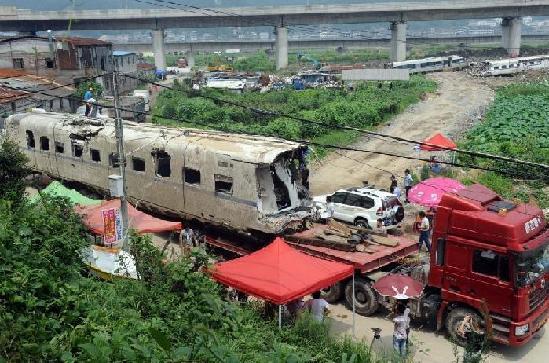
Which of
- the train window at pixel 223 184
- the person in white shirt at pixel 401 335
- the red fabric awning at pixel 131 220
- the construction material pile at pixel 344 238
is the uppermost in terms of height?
the train window at pixel 223 184

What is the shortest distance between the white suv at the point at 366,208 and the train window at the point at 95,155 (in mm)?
8364

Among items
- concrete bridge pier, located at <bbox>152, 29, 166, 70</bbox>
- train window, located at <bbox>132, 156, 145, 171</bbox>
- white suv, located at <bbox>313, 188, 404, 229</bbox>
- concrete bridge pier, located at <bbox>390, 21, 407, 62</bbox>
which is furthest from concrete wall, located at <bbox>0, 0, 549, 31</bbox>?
white suv, located at <bbox>313, 188, 404, 229</bbox>

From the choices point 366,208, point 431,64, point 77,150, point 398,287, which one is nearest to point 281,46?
point 431,64

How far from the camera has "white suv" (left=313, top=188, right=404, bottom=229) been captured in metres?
20.5

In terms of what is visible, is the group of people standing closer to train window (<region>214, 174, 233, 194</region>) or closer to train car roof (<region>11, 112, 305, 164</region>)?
train car roof (<region>11, 112, 305, 164</region>)

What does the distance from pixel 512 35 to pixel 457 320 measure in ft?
282

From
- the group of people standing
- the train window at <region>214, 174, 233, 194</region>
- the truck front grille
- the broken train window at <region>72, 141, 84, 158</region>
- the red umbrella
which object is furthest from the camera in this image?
the group of people standing

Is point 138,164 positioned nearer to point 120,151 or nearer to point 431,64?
point 120,151

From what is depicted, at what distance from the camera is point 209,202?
18.1 metres

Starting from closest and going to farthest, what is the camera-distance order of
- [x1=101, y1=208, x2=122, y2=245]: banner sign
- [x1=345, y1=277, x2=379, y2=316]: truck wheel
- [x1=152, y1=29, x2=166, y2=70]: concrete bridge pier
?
[x1=345, y1=277, x2=379, y2=316]: truck wheel → [x1=101, y1=208, x2=122, y2=245]: banner sign → [x1=152, y1=29, x2=166, y2=70]: concrete bridge pier

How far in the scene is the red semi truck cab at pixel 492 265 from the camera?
1216 cm

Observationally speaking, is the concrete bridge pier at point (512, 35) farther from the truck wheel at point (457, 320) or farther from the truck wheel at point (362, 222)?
the truck wheel at point (457, 320)

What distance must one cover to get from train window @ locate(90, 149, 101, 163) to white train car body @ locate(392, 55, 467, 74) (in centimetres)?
6057

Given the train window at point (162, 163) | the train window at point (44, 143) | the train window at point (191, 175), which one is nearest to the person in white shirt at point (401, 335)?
the train window at point (191, 175)
